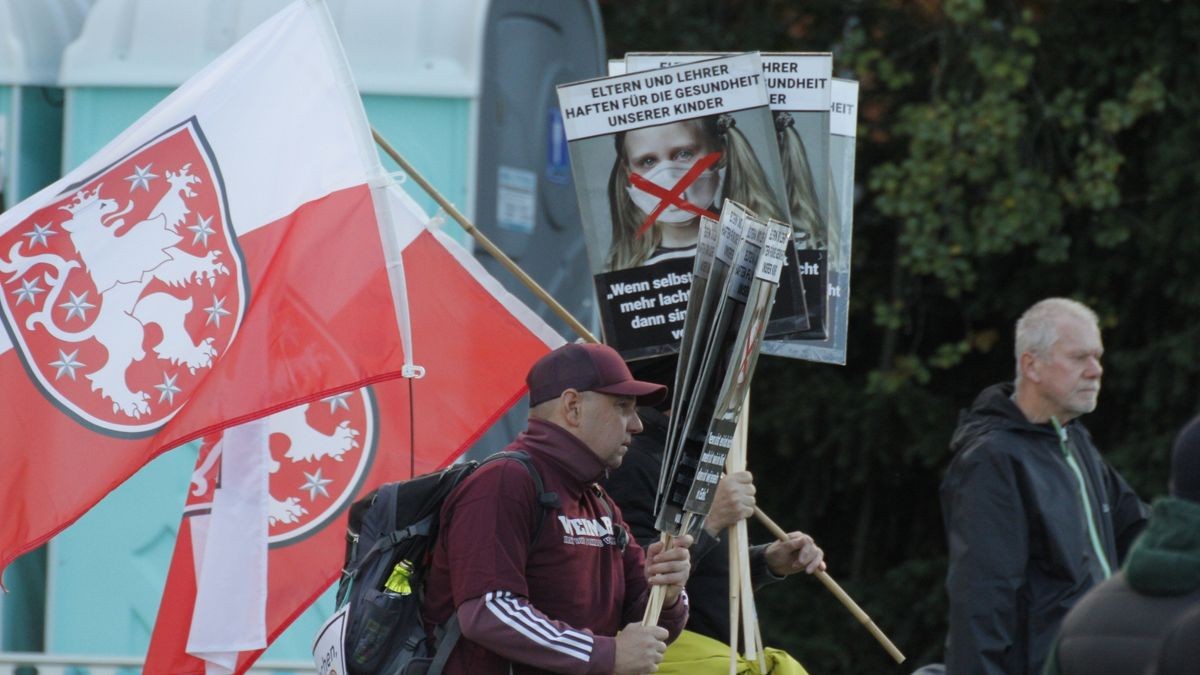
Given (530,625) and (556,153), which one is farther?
(556,153)

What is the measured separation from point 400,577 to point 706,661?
A: 926 mm

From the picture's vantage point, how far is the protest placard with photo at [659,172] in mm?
4816

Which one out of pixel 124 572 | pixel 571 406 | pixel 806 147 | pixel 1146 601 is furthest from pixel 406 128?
pixel 1146 601

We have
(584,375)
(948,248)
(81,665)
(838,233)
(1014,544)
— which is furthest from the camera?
(948,248)

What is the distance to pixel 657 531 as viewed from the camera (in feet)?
15.9

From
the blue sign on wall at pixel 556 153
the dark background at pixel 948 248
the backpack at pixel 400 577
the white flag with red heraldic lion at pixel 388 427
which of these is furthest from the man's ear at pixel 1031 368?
the dark background at pixel 948 248

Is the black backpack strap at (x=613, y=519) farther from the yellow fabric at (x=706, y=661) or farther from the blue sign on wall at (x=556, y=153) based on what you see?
the blue sign on wall at (x=556, y=153)

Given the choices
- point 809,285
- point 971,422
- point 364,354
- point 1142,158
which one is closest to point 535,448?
point 364,354

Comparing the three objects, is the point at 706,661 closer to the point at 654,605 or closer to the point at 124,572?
the point at 654,605

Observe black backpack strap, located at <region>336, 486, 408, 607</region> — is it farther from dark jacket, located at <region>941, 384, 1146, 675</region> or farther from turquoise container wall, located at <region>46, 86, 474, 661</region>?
turquoise container wall, located at <region>46, 86, 474, 661</region>

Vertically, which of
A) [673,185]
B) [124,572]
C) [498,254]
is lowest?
[124,572]

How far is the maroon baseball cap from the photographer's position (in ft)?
13.7

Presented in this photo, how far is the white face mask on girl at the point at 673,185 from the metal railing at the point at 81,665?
7.09 feet

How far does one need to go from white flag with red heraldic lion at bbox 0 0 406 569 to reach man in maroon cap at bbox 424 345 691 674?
66cm
